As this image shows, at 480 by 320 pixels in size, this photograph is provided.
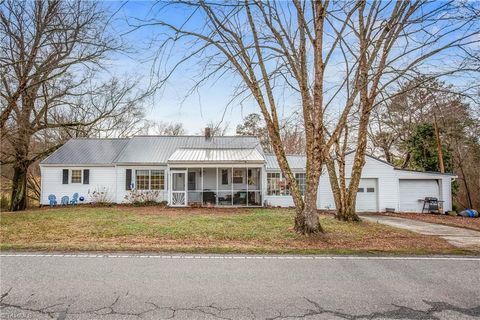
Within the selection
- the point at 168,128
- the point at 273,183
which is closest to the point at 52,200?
the point at 273,183

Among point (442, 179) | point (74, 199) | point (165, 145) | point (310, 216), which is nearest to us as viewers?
point (310, 216)

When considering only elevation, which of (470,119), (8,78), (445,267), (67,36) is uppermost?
(67,36)

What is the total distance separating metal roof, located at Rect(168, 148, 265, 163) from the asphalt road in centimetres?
1269

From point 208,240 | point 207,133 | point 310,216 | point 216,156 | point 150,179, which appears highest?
point 207,133

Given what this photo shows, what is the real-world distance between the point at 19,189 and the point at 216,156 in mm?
12846

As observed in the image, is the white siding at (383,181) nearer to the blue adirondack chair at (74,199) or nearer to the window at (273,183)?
the window at (273,183)

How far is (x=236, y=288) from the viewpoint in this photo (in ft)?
14.3

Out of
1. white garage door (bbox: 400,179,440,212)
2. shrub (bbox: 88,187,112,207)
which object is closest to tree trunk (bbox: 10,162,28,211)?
shrub (bbox: 88,187,112,207)

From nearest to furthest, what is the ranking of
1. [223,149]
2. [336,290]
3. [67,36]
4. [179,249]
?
1. [336,290]
2. [179,249]
3. [67,36]
4. [223,149]

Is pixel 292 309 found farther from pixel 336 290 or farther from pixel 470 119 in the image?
pixel 470 119

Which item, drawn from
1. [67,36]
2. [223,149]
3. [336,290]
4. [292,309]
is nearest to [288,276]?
[336,290]

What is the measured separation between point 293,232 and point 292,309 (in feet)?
18.1

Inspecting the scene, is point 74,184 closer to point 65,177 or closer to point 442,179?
point 65,177

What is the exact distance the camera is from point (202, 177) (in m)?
19.2
